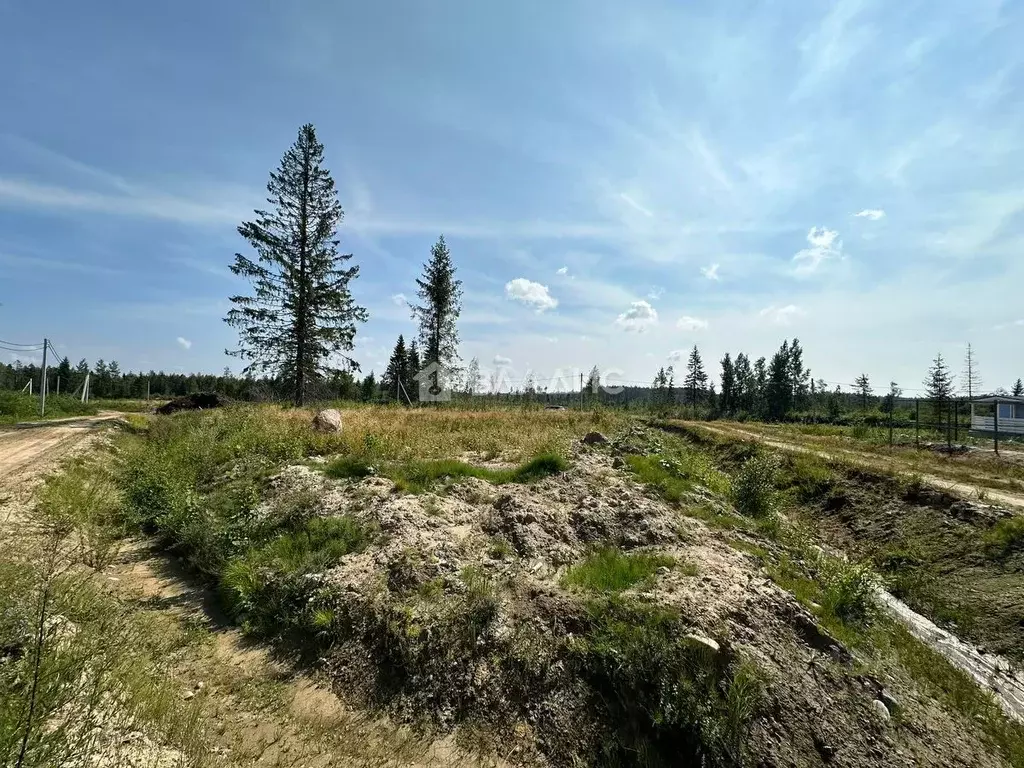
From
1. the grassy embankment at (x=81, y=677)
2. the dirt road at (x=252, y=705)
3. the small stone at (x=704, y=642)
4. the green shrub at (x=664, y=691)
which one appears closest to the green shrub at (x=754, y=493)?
the small stone at (x=704, y=642)

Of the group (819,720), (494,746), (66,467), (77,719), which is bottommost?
(494,746)

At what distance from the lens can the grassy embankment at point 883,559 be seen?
18.5 ft

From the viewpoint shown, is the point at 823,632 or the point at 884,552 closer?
the point at 823,632

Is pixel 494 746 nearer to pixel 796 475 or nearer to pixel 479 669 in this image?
pixel 479 669

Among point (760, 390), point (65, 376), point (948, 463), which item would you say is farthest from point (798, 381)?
point (65, 376)

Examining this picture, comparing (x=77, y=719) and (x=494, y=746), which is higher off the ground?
(x=77, y=719)

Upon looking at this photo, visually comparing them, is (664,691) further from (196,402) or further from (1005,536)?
(196,402)

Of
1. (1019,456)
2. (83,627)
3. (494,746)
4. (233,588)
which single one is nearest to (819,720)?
(494,746)

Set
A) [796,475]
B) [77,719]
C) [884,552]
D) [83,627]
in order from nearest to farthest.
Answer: [77,719], [83,627], [884,552], [796,475]

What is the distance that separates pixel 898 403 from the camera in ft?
220

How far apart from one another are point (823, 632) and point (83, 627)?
26.1 feet

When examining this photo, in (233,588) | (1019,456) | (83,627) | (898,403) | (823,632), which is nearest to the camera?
(83,627)

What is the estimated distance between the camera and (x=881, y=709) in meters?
4.38

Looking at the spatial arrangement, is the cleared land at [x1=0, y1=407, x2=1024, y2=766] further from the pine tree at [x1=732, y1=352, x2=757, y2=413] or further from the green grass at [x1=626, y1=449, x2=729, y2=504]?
the pine tree at [x1=732, y1=352, x2=757, y2=413]
